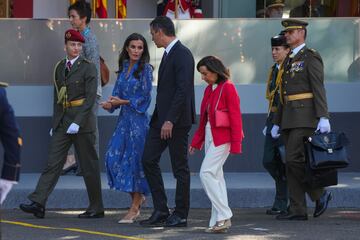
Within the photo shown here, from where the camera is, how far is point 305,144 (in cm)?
1050

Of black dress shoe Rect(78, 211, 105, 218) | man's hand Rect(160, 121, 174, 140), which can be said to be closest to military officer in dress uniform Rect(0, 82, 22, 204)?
man's hand Rect(160, 121, 174, 140)

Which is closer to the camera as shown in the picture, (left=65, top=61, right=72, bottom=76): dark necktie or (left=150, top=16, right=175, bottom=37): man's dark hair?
(left=150, top=16, right=175, bottom=37): man's dark hair

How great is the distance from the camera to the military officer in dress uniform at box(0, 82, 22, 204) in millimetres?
6750

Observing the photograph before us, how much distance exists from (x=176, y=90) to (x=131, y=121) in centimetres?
79

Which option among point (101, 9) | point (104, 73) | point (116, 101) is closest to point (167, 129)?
point (116, 101)

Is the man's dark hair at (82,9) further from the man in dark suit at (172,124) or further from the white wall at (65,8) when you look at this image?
the man in dark suit at (172,124)

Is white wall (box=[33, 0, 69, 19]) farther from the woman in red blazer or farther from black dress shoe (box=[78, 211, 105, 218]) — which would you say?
the woman in red blazer

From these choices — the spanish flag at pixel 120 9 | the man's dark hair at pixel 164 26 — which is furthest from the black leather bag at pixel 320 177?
the spanish flag at pixel 120 9

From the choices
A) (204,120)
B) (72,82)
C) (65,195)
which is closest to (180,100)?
(204,120)

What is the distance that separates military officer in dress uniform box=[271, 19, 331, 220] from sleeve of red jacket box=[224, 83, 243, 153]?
3.11 ft

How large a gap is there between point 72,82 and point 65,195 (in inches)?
66.6

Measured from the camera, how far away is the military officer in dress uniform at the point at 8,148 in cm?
675

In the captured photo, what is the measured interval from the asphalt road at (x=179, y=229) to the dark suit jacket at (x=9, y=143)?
8.81 ft

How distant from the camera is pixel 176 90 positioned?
996 cm
